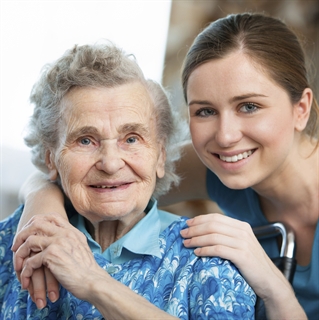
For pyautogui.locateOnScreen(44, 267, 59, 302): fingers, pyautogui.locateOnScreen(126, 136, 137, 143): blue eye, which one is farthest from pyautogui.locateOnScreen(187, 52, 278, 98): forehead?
pyautogui.locateOnScreen(44, 267, 59, 302): fingers

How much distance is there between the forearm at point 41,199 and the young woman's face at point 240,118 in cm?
56

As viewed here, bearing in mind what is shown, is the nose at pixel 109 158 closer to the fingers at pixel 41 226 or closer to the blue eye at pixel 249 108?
the fingers at pixel 41 226

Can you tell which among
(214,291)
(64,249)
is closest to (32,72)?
(64,249)

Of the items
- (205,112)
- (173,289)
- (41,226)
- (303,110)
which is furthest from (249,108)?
(41,226)

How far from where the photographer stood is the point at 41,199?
1.86 metres

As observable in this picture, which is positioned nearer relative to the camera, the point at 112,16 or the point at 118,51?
the point at 118,51

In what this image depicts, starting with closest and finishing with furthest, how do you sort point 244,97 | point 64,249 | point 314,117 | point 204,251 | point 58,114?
point 64,249 → point 204,251 → point 58,114 → point 244,97 → point 314,117

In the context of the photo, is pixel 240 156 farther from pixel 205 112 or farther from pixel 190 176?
pixel 190 176

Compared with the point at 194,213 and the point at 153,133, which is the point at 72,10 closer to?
the point at 153,133

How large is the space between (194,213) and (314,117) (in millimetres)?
1676

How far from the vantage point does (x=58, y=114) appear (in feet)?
5.72

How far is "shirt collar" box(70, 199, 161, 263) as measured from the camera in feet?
5.55

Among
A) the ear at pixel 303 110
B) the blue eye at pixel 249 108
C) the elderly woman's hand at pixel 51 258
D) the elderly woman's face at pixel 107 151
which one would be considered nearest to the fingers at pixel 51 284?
the elderly woman's hand at pixel 51 258

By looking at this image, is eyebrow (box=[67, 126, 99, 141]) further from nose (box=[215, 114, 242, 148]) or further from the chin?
the chin
